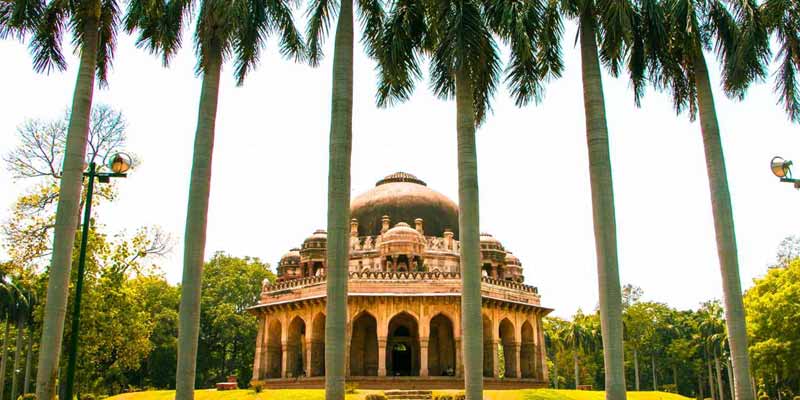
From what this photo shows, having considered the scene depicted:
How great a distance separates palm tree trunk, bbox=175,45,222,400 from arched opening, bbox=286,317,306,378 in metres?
22.8

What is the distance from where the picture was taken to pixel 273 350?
35250mm

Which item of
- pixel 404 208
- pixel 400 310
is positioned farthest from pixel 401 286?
pixel 404 208

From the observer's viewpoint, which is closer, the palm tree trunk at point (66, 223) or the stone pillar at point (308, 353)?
the palm tree trunk at point (66, 223)

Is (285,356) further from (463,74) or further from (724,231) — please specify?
(724,231)

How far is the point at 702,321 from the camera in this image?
Result: 52094mm

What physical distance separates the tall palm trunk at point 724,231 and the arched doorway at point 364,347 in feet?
73.4

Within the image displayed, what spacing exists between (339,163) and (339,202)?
71 cm

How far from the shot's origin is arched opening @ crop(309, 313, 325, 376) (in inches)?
1259

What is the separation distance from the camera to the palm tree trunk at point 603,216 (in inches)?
436

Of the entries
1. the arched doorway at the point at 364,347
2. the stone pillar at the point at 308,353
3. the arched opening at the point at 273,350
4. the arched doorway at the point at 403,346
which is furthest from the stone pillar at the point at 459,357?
the arched opening at the point at 273,350

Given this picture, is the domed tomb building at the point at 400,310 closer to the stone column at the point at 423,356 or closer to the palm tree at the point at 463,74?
the stone column at the point at 423,356

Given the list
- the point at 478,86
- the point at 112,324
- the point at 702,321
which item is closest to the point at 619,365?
the point at 478,86

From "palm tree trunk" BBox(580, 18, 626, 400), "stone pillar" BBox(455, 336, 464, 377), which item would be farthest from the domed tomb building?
"palm tree trunk" BBox(580, 18, 626, 400)

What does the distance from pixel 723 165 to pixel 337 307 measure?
26.0 ft
